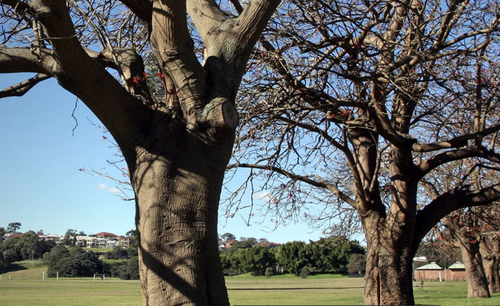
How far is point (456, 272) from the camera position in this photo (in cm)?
7712

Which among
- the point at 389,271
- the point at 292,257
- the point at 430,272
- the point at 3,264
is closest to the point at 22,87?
the point at 389,271

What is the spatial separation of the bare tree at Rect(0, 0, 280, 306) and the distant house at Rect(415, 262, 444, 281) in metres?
79.4

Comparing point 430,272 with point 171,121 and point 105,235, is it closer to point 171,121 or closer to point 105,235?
point 105,235

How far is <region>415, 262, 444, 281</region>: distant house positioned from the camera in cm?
7744

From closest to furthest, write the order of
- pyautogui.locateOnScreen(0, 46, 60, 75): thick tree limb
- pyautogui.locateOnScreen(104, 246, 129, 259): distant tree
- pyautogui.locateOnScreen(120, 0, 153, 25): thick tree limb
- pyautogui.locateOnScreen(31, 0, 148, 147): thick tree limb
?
1. pyautogui.locateOnScreen(31, 0, 148, 147): thick tree limb
2. pyautogui.locateOnScreen(0, 46, 60, 75): thick tree limb
3. pyautogui.locateOnScreen(120, 0, 153, 25): thick tree limb
4. pyautogui.locateOnScreen(104, 246, 129, 259): distant tree

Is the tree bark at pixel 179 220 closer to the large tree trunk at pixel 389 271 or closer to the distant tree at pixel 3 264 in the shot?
the large tree trunk at pixel 389 271

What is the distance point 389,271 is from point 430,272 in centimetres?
7702

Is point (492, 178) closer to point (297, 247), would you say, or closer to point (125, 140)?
point (125, 140)

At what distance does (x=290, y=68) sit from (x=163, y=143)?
138 inches

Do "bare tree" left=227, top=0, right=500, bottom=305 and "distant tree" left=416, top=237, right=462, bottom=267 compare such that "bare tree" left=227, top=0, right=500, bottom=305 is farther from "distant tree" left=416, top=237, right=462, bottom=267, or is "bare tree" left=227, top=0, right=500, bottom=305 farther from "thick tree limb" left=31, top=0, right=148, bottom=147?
"distant tree" left=416, top=237, right=462, bottom=267

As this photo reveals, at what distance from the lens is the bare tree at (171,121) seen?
365 centimetres

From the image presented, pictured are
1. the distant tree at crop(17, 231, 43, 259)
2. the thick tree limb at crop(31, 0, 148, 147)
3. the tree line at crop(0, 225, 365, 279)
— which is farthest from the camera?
the distant tree at crop(17, 231, 43, 259)

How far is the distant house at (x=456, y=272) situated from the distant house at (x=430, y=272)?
A: 1150mm

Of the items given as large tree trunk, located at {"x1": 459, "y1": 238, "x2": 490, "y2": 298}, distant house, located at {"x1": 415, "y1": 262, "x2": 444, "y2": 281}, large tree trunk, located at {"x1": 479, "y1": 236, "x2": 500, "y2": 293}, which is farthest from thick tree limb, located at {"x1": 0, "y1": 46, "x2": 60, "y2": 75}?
distant house, located at {"x1": 415, "y1": 262, "x2": 444, "y2": 281}
